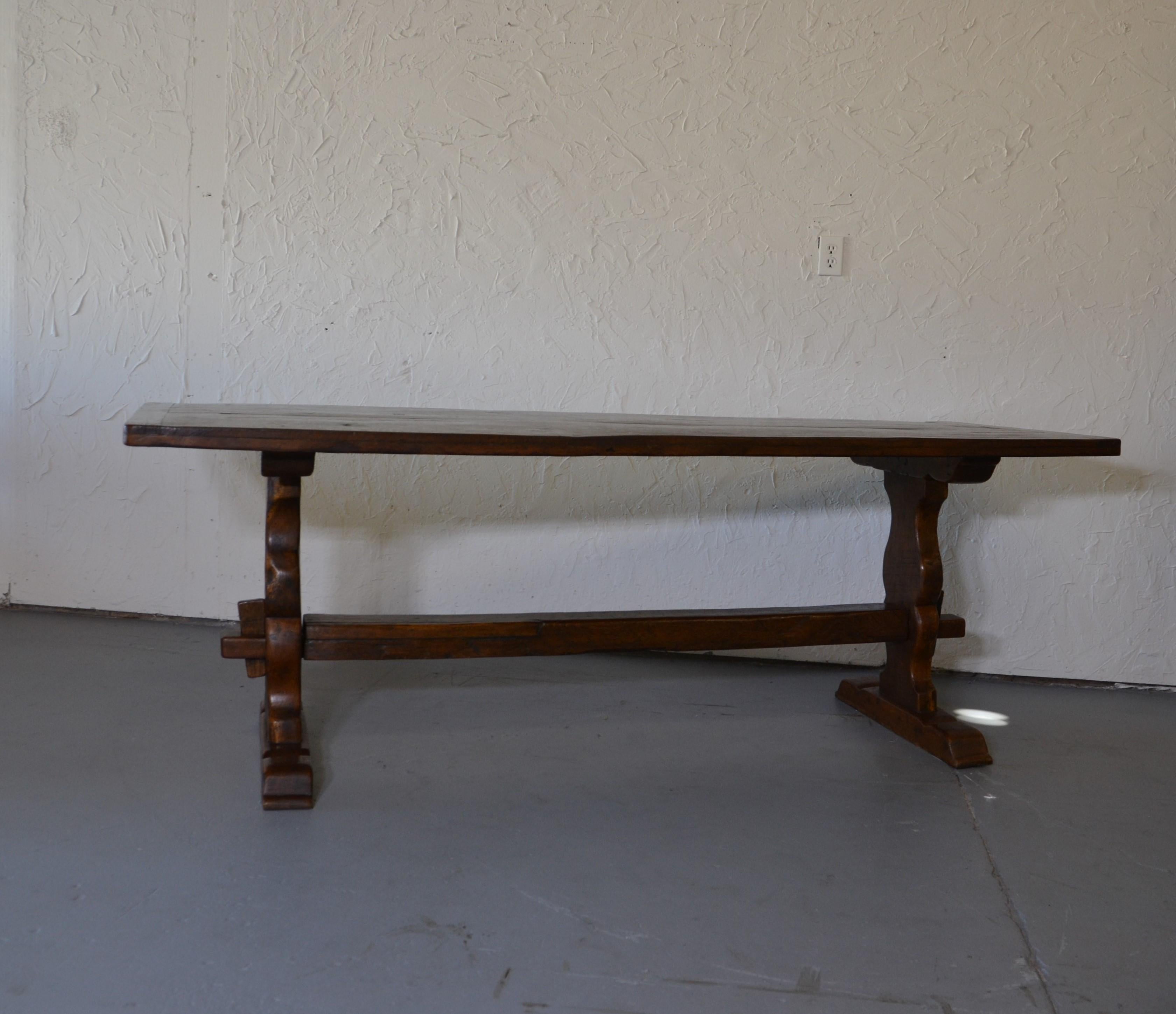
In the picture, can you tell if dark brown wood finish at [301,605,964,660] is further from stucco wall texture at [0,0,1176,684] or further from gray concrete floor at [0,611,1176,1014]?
stucco wall texture at [0,0,1176,684]

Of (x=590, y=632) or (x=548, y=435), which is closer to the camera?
(x=548, y=435)

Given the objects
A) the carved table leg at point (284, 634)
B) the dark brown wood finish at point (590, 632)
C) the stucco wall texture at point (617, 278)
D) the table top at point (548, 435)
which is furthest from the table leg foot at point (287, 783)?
the stucco wall texture at point (617, 278)

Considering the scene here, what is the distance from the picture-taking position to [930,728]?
6.70ft

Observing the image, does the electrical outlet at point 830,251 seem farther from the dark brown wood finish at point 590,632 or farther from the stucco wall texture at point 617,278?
the dark brown wood finish at point 590,632

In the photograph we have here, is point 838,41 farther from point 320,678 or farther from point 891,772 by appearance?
point 320,678

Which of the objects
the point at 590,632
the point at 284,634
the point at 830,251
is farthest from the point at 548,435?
the point at 830,251

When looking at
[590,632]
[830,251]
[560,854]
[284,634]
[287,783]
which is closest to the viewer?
[560,854]

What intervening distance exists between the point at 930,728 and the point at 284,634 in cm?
131

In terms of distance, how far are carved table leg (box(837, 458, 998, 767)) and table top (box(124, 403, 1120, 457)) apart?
0.12 m

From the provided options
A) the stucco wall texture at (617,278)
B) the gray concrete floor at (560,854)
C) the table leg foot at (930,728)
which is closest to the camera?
the gray concrete floor at (560,854)

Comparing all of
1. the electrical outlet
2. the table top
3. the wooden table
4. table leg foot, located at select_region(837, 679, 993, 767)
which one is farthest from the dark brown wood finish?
the electrical outlet

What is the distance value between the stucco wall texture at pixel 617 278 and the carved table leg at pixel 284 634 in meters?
0.83

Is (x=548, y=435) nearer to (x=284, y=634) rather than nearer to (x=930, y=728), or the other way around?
(x=284, y=634)

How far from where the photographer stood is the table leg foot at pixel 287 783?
5.41 feet
